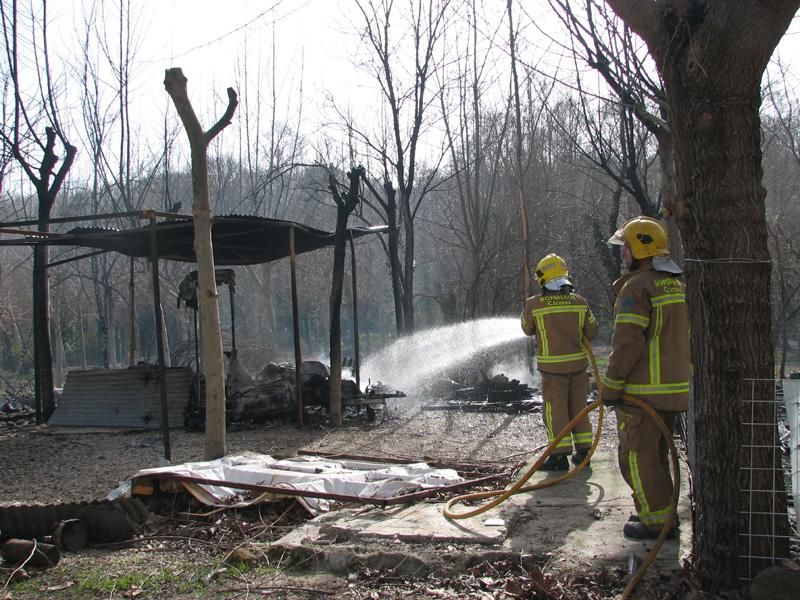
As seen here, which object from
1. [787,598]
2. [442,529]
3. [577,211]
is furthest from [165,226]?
[577,211]

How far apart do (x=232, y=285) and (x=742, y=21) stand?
9.93 metres

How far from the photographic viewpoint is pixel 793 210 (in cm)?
2327

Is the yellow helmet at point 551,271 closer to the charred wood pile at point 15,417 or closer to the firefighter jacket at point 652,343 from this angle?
the firefighter jacket at point 652,343

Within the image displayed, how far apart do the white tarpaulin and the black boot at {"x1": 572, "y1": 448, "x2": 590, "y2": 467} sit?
1034 mm

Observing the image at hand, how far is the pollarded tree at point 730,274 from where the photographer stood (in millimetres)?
3449

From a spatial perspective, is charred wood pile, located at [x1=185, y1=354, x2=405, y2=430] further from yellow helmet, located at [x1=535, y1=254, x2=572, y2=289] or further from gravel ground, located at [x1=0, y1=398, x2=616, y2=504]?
yellow helmet, located at [x1=535, y1=254, x2=572, y2=289]

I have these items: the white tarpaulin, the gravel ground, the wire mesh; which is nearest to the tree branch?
the white tarpaulin

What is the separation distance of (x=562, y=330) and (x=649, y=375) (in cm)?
204

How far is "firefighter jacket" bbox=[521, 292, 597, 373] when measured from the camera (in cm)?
642

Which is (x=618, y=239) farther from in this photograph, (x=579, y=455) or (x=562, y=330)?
(x=579, y=455)

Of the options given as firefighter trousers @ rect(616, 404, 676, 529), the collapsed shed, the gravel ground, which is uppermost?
the collapsed shed

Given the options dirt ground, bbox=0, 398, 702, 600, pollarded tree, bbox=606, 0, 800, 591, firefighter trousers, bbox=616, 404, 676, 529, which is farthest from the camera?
firefighter trousers, bbox=616, 404, 676, 529

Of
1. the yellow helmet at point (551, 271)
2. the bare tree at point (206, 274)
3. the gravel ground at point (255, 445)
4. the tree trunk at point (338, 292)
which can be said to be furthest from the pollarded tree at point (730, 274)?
the tree trunk at point (338, 292)

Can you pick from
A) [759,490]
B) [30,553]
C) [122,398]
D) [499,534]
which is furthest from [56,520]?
[122,398]
